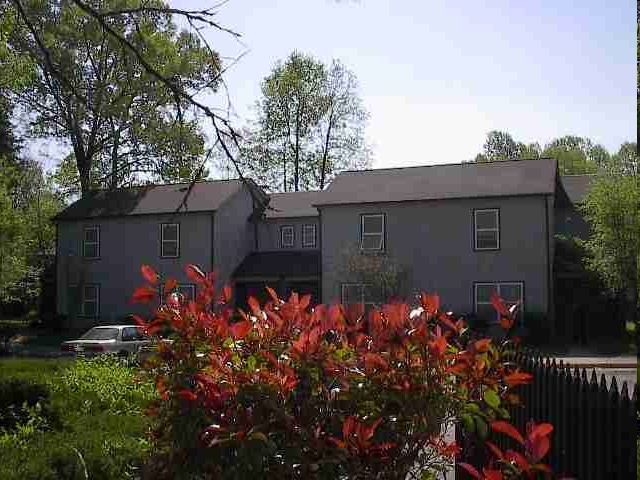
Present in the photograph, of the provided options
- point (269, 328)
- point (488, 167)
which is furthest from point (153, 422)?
point (488, 167)

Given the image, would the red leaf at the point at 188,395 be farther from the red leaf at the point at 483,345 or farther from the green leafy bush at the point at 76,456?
the green leafy bush at the point at 76,456

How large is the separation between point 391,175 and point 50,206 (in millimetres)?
23347

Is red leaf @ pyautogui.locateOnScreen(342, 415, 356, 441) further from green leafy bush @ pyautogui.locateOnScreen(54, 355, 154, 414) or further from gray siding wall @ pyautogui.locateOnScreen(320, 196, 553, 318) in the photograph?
gray siding wall @ pyautogui.locateOnScreen(320, 196, 553, 318)

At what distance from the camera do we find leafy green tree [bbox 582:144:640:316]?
27.6m

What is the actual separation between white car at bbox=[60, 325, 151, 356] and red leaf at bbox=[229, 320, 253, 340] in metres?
19.9

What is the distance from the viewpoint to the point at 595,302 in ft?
96.5

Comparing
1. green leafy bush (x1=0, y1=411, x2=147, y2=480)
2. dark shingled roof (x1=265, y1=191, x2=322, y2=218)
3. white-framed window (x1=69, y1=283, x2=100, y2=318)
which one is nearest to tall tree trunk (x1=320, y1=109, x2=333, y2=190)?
dark shingled roof (x1=265, y1=191, x2=322, y2=218)

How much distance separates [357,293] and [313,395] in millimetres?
26830

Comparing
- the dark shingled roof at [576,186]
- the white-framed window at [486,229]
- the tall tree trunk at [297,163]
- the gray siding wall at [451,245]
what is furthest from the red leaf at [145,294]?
the tall tree trunk at [297,163]

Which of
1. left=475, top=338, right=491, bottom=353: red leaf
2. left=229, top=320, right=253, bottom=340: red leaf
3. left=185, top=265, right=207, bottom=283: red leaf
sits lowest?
left=475, top=338, right=491, bottom=353: red leaf

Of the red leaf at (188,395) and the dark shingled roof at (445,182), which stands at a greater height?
the dark shingled roof at (445,182)

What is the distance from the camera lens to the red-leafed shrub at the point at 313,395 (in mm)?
3674

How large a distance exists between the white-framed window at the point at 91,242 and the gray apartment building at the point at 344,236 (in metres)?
0.06

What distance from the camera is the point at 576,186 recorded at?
3834 centimetres
